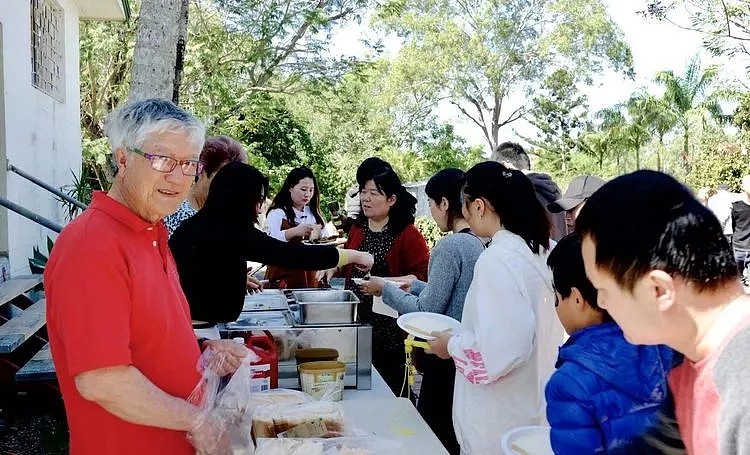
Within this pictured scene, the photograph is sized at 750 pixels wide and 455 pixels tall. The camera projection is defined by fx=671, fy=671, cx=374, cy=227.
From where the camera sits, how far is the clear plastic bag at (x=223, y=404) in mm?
1588

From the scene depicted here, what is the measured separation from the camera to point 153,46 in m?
4.98

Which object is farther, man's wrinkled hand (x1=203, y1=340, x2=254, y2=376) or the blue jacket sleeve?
man's wrinkled hand (x1=203, y1=340, x2=254, y2=376)

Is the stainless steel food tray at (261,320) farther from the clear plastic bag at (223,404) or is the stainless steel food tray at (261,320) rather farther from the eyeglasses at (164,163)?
the eyeglasses at (164,163)

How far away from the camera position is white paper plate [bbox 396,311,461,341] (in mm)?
2471

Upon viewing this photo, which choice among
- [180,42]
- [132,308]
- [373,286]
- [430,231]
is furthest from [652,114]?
[132,308]

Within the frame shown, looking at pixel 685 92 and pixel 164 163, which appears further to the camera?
pixel 685 92

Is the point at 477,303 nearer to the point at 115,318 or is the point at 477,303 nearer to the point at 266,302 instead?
the point at 115,318

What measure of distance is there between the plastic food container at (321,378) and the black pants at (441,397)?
692 mm

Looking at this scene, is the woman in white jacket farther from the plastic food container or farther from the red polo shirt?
the red polo shirt

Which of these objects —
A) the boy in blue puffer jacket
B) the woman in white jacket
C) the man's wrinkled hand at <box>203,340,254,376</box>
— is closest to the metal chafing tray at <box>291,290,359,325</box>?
the woman in white jacket

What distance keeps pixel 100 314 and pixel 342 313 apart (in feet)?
4.60

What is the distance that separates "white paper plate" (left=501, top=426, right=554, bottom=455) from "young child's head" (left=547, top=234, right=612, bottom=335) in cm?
29

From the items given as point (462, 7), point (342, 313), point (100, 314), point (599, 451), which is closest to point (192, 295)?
point (342, 313)

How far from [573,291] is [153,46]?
4137 millimetres
